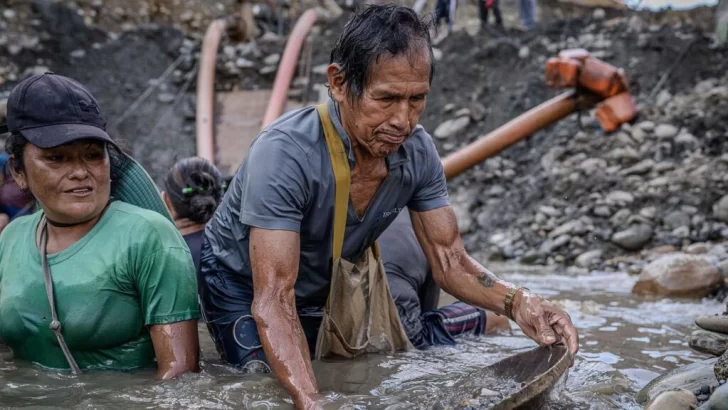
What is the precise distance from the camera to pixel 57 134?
2.54m

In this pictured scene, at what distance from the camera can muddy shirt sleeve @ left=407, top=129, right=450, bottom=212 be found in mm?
2984

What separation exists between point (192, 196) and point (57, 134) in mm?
1674

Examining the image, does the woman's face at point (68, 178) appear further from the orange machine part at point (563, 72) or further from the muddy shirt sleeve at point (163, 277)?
the orange machine part at point (563, 72)

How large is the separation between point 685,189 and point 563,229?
1.08 meters

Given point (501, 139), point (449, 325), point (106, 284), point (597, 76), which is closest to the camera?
point (106, 284)

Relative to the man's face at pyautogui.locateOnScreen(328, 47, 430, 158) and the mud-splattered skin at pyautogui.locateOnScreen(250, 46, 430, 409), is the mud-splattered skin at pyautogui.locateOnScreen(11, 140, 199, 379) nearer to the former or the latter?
the mud-splattered skin at pyautogui.locateOnScreen(250, 46, 430, 409)

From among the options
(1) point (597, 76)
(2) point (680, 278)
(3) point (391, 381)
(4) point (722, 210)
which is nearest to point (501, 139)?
(1) point (597, 76)

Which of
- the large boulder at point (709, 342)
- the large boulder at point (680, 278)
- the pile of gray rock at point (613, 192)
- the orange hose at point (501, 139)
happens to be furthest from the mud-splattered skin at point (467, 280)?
the orange hose at point (501, 139)

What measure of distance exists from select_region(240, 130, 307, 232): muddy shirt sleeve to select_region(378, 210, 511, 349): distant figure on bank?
3.62 ft

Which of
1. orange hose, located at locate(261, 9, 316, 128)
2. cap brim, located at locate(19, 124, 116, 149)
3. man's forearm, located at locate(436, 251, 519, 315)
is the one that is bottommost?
man's forearm, located at locate(436, 251, 519, 315)

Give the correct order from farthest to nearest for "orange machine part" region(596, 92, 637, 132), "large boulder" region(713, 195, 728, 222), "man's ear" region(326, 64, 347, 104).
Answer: "orange machine part" region(596, 92, 637, 132)
"large boulder" region(713, 195, 728, 222)
"man's ear" region(326, 64, 347, 104)

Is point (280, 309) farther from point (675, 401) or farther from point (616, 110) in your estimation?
point (616, 110)

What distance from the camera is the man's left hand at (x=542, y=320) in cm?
269

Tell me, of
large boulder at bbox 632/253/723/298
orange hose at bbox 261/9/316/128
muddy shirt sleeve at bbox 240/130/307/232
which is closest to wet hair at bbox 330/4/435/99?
muddy shirt sleeve at bbox 240/130/307/232
